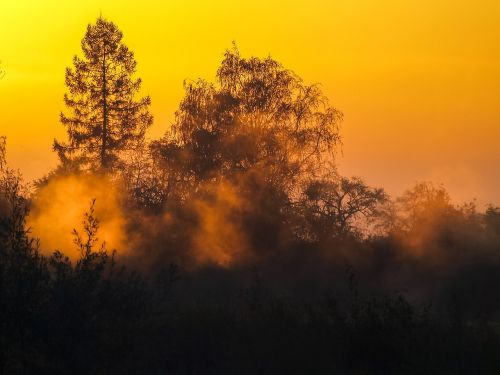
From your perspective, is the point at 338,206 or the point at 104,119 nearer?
the point at 104,119

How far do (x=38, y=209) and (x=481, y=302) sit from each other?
20853mm

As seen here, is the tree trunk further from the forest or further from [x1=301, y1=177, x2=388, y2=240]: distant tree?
[x1=301, y1=177, x2=388, y2=240]: distant tree

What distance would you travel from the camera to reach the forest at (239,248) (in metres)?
27.9

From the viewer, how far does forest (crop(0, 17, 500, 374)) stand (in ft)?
91.4

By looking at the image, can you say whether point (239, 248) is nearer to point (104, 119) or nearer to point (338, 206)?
point (104, 119)

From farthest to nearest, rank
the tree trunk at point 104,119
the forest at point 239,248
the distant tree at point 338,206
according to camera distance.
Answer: the tree trunk at point 104,119 < the distant tree at point 338,206 < the forest at point 239,248

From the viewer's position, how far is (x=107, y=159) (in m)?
56.8

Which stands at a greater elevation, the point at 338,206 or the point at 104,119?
the point at 104,119

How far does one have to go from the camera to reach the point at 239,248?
159 ft

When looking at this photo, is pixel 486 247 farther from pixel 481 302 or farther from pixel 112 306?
pixel 112 306

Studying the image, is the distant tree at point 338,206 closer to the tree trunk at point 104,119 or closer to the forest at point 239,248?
the forest at point 239,248

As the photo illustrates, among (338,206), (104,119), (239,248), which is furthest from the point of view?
(338,206)

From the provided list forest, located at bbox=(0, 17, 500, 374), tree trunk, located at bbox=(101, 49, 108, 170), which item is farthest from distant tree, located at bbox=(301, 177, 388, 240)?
tree trunk, located at bbox=(101, 49, 108, 170)

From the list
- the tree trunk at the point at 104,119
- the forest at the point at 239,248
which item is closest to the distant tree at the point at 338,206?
the forest at the point at 239,248
